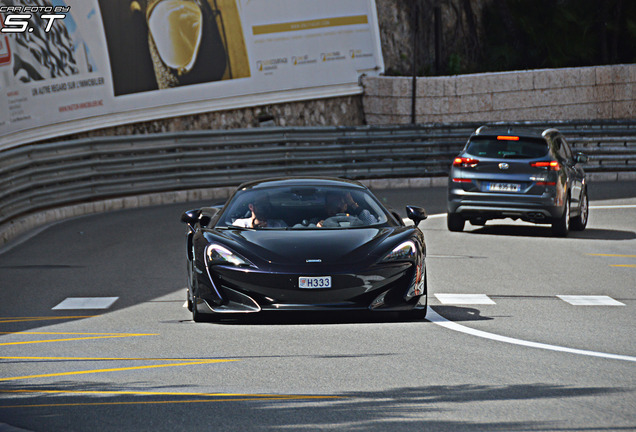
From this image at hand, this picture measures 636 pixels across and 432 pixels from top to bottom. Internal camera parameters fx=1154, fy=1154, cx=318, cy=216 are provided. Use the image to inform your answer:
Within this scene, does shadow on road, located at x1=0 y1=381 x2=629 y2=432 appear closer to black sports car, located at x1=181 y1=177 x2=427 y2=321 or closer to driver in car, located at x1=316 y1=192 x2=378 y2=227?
black sports car, located at x1=181 y1=177 x2=427 y2=321

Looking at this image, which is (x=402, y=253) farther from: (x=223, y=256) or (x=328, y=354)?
(x=223, y=256)

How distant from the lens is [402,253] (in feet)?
32.0

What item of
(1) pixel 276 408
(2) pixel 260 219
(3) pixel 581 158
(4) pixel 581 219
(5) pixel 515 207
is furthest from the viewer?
(4) pixel 581 219

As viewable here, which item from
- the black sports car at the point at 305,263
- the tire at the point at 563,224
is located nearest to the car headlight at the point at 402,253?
the black sports car at the point at 305,263

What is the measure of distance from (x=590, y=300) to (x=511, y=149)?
242 inches

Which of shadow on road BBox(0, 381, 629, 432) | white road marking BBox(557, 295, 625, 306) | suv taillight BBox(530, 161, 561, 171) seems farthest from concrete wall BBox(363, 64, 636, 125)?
shadow on road BBox(0, 381, 629, 432)

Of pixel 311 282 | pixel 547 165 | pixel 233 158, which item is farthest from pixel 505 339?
pixel 233 158

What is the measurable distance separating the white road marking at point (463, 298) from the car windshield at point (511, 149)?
19.4 ft

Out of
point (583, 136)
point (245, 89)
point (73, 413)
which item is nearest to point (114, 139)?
point (245, 89)

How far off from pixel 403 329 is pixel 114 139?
14352 mm

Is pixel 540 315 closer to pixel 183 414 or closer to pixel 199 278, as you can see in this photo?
pixel 199 278

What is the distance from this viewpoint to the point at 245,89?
2953cm

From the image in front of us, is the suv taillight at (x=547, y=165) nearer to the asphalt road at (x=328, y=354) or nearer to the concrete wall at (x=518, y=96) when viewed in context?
the asphalt road at (x=328, y=354)

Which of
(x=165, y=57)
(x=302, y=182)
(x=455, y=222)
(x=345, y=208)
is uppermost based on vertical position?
(x=165, y=57)
